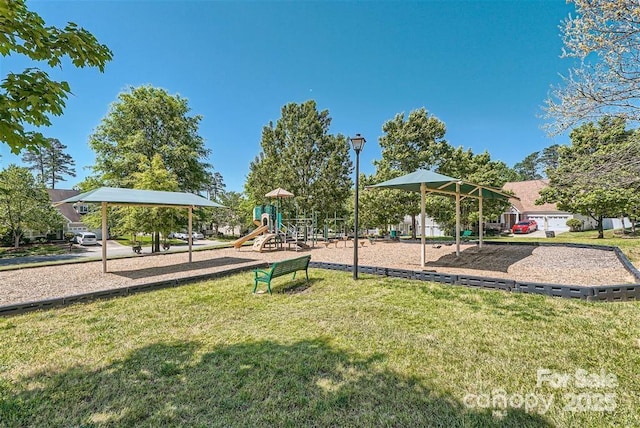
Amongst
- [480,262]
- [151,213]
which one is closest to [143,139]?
[151,213]

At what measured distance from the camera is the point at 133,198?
966 cm

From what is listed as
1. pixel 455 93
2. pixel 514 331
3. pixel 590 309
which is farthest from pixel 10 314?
pixel 455 93

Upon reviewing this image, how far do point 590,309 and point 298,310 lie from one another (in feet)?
17.6

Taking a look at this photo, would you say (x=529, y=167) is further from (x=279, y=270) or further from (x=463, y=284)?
(x=279, y=270)

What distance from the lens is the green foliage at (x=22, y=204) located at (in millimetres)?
21328

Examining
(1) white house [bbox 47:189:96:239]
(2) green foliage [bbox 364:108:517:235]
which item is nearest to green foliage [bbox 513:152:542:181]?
(2) green foliage [bbox 364:108:517:235]

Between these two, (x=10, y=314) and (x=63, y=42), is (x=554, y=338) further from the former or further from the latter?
(x=10, y=314)

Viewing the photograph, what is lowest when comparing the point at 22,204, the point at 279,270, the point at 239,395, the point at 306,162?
the point at 239,395

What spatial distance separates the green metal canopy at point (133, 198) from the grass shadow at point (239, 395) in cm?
723

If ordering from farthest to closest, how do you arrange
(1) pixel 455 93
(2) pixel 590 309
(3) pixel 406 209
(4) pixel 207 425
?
1. (3) pixel 406 209
2. (1) pixel 455 93
3. (2) pixel 590 309
4. (4) pixel 207 425

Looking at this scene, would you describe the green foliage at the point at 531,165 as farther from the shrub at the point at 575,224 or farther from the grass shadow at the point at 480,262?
the grass shadow at the point at 480,262

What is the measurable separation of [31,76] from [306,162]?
72.8ft

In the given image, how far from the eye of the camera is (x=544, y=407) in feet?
8.07

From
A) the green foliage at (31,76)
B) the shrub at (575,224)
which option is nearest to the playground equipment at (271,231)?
the green foliage at (31,76)
